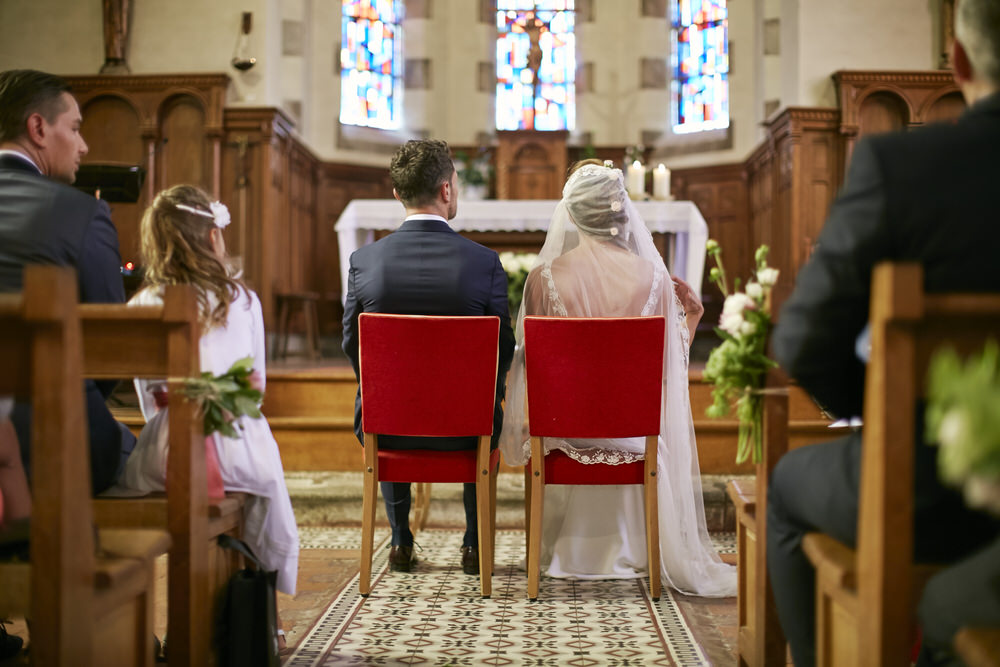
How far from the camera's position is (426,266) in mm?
3416

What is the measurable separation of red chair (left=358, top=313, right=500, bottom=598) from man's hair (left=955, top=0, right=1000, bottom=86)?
1.89 m

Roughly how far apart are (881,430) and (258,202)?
7.73 metres

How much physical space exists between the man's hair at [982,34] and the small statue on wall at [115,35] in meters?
8.49

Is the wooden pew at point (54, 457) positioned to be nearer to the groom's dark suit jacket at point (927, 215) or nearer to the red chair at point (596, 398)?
the groom's dark suit jacket at point (927, 215)

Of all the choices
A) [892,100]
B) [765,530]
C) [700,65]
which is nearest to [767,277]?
[765,530]

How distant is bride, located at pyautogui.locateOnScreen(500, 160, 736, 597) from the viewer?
3541 mm

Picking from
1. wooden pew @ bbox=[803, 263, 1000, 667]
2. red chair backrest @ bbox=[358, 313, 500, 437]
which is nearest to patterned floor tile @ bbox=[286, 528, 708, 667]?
red chair backrest @ bbox=[358, 313, 500, 437]

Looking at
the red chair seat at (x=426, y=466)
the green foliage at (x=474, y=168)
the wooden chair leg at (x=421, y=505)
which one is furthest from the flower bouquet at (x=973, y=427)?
the green foliage at (x=474, y=168)

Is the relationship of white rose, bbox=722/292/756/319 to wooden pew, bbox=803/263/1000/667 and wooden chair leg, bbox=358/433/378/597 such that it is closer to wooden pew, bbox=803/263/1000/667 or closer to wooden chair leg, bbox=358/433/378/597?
wooden pew, bbox=803/263/1000/667

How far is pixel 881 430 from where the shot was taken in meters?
1.41

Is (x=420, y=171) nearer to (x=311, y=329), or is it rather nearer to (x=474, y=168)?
(x=311, y=329)

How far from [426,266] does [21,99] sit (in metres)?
1.48

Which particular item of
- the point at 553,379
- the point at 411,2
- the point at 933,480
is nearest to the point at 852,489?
the point at 933,480

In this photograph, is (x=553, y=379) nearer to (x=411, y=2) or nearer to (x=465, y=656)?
(x=465, y=656)
